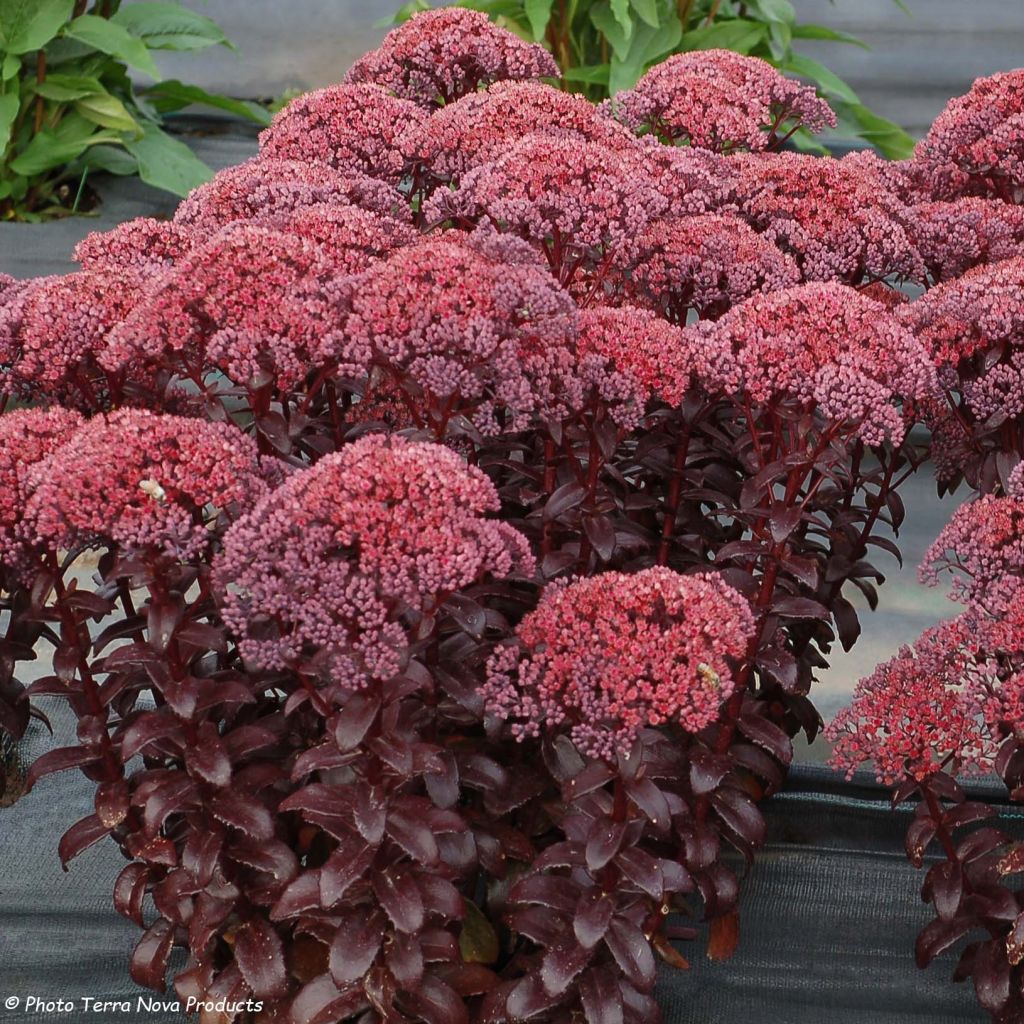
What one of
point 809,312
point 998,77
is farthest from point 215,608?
point 998,77

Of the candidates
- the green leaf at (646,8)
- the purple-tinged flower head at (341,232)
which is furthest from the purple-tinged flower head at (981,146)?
the green leaf at (646,8)

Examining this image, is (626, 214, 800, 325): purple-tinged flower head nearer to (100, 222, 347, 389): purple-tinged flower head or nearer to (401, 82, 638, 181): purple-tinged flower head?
(401, 82, 638, 181): purple-tinged flower head

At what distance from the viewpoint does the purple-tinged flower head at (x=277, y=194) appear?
2449 millimetres

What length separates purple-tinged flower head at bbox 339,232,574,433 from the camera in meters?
1.99

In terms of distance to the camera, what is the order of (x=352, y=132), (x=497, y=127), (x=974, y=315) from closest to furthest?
1. (x=974, y=315)
2. (x=497, y=127)
3. (x=352, y=132)

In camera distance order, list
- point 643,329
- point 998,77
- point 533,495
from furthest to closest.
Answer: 1. point 998,77
2. point 533,495
3. point 643,329

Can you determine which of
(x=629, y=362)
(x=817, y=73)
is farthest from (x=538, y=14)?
(x=629, y=362)

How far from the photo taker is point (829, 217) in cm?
266

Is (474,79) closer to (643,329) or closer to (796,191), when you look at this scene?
(796,191)

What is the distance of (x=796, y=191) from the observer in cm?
273

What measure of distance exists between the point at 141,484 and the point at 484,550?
484 millimetres

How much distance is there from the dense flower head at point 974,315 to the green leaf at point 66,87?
4.38 metres

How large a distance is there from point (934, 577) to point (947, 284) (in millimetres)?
642

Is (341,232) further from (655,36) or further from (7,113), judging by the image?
(655,36)
